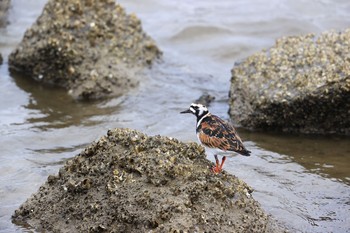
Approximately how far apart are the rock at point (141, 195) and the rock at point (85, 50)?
15.6ft

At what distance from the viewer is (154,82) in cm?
1235

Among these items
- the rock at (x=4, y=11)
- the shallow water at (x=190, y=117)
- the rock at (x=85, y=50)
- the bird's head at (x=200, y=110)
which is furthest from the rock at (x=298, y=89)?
the rock at (x=4, y=11)

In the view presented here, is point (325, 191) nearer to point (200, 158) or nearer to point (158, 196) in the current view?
point (200, 158)

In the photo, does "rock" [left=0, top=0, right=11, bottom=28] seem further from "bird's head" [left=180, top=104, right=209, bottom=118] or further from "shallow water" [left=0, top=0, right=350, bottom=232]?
"bird's head" [left=180, top=104, right=209, bottom=118]

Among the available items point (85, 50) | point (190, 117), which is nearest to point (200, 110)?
point (190, 117)

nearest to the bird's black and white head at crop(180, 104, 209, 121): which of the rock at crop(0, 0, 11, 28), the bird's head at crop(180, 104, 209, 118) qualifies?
the bird's head at crop(180, 104, 209, 118)

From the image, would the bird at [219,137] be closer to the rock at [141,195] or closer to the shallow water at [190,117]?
the rock at [141,195]

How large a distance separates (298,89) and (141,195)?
4.21 m

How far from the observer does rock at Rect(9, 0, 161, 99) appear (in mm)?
11727

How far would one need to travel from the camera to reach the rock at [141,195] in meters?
6.18

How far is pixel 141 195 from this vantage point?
20.6 ft

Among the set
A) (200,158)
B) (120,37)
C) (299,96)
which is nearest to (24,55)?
(120,37)

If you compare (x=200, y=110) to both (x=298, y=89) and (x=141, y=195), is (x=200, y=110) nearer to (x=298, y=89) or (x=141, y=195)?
(x=141, y=195)

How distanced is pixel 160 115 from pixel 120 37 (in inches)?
92.4
